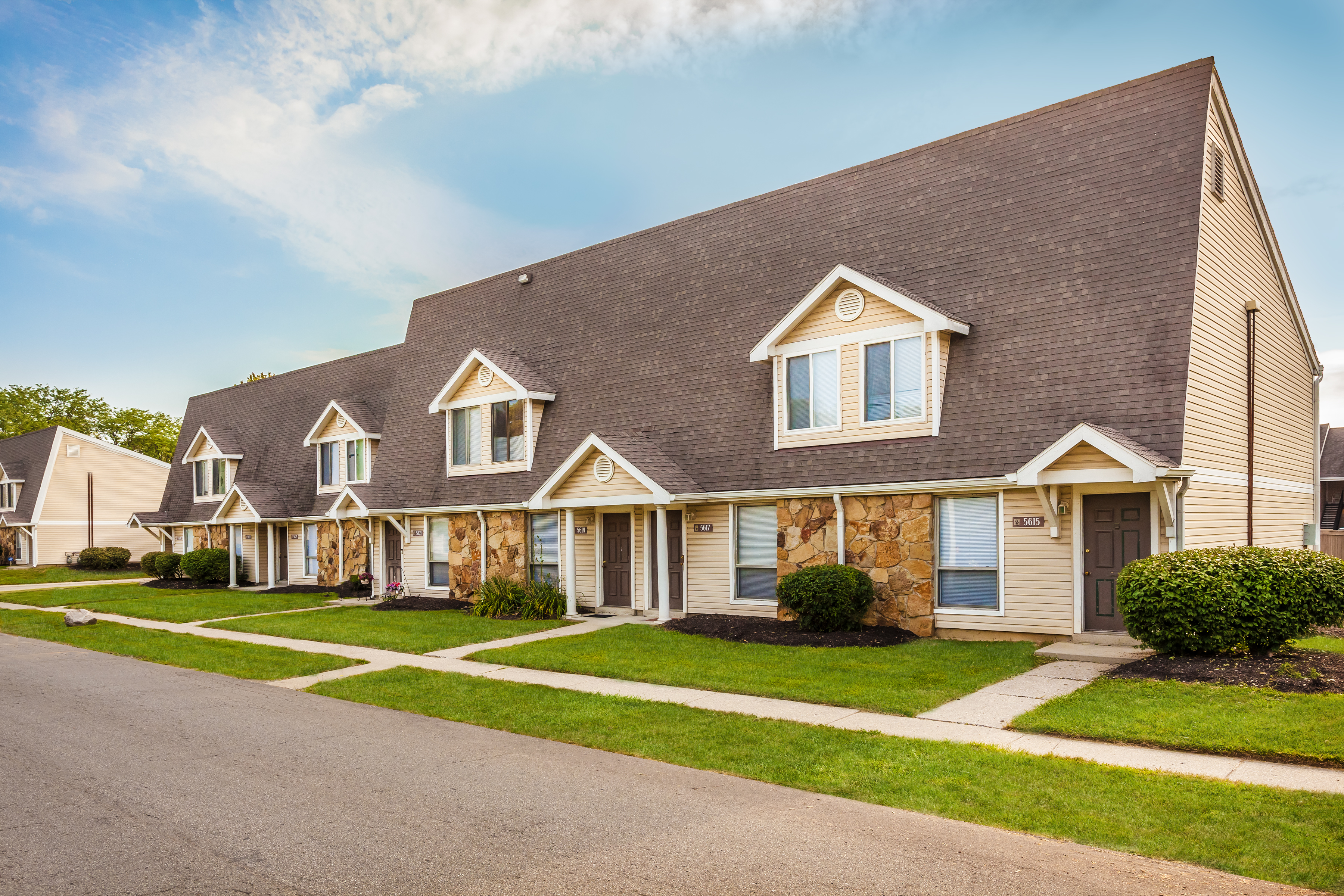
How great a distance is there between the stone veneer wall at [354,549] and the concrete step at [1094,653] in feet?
65.9

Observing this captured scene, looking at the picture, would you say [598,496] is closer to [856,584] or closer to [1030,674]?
[856,584]

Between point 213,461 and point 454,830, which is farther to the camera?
point 213,461

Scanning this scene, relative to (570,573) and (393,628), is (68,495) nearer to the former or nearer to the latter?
(393,628)

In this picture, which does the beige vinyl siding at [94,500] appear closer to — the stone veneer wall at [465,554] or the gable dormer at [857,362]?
the stone veneer wall at [465,554]

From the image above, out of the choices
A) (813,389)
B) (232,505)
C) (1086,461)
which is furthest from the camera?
(232,505)

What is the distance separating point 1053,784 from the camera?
273 inches

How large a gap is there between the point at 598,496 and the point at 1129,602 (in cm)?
1013

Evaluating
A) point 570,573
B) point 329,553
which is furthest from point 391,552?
point 570,573

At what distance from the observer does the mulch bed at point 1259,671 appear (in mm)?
9500

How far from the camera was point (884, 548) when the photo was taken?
15.1m

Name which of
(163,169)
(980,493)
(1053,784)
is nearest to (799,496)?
(980,493)

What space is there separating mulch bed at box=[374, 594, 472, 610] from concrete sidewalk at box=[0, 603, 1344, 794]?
5.54 meters

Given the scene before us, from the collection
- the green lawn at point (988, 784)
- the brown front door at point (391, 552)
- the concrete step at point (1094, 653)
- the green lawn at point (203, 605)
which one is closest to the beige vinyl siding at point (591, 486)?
the green lawn at point (988, 784)

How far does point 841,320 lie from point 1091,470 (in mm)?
5247
